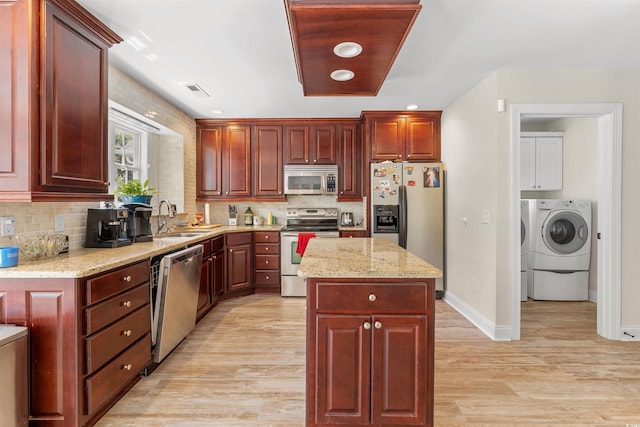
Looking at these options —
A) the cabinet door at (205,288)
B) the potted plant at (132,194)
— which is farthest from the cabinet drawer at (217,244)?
the potted plant at (132,194)

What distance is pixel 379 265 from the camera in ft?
5.92

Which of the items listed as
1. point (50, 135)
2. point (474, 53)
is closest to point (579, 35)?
point (474, 53)

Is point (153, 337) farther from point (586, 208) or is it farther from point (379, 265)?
point (586, 208)

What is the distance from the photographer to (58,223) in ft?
7.83

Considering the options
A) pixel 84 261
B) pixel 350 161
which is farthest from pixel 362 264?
pixel 350 161

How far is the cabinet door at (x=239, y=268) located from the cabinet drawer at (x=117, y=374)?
188 cm

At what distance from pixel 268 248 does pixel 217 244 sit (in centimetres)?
80

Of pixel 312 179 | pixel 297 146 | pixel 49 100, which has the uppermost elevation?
pixel 297 146

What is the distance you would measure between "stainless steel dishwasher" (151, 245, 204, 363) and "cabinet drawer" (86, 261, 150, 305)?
181mm

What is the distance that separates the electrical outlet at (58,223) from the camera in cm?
237

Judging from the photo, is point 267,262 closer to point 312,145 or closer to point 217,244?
point 217,244

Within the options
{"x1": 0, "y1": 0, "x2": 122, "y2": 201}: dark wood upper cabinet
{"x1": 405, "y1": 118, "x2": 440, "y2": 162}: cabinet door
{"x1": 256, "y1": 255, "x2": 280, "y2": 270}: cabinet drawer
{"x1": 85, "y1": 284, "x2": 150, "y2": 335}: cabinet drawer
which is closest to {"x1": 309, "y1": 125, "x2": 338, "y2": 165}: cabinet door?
{"x1": 405, "y1": 118, "x2": 440, "y2": 162}: cabinet door

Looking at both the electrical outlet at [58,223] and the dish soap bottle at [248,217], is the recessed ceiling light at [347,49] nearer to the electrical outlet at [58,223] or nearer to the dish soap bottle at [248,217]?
the electrical outlet at [58,223]

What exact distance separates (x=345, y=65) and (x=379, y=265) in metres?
1.43
